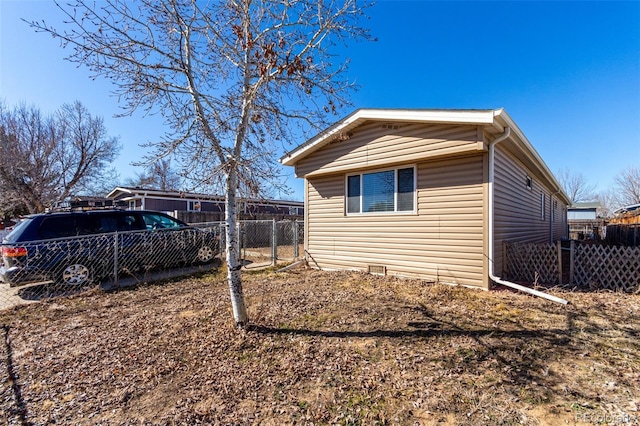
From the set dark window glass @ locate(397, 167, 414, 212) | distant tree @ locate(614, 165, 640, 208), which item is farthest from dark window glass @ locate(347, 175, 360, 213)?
distant tree @ locate(614, 165, 640, 208)

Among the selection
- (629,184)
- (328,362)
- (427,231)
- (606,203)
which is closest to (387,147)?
(427,231)

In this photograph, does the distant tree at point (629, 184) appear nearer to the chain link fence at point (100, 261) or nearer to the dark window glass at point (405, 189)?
the dark window glass at point (405, 189)

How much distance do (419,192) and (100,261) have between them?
23.8ft

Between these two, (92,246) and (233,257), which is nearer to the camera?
(233,257)

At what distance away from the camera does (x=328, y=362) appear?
2906 mm

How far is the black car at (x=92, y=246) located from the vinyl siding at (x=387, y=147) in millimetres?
3945

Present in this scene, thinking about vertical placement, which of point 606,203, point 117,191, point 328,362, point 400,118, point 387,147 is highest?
point 606,203

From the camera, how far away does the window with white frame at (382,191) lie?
6.48 m

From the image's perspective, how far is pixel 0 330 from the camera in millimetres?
3912

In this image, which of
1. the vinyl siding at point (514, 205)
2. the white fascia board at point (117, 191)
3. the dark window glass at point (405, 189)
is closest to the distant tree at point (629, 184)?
the vinyl siding at point (514, 205)

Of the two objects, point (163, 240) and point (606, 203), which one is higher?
point (606, 203)

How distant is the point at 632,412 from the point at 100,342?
204 inches

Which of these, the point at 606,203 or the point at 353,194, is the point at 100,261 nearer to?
the point at 353,194

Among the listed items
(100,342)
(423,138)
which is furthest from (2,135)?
(423,138)
